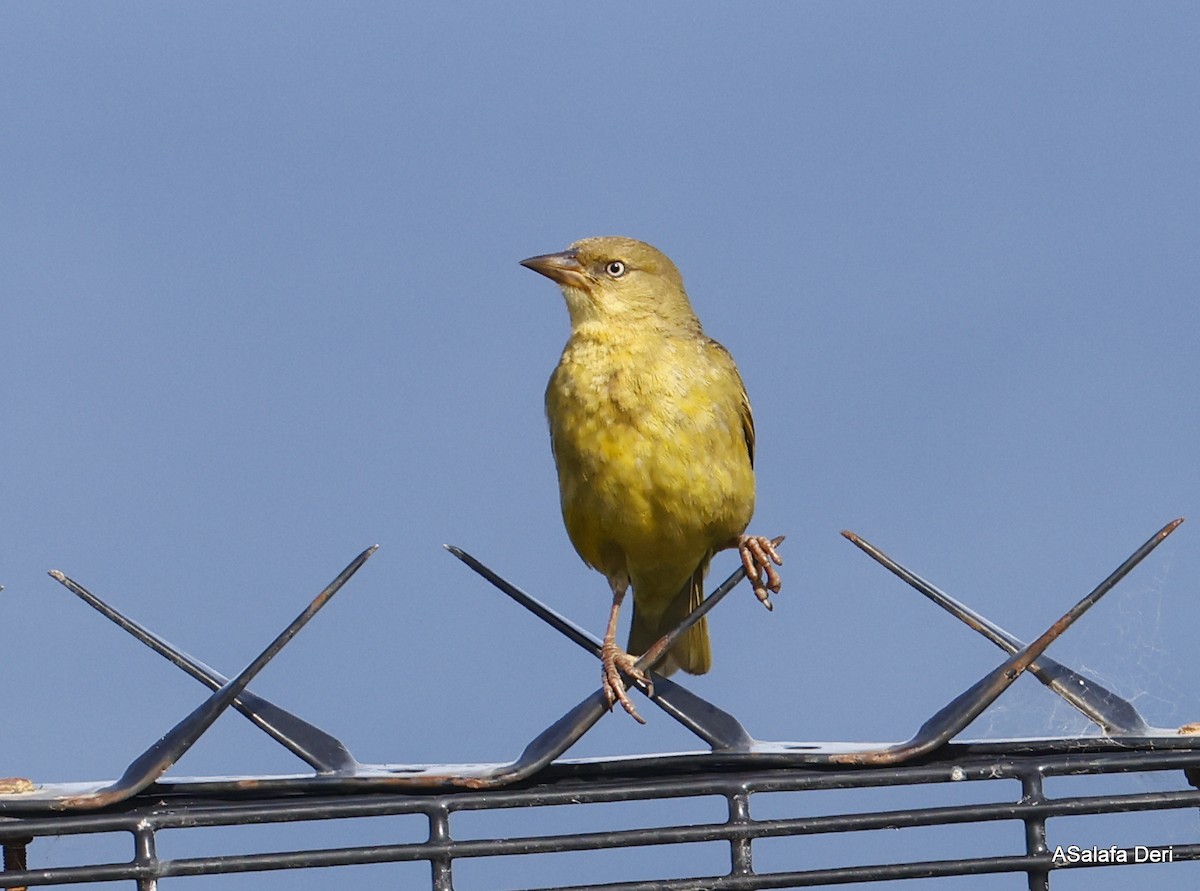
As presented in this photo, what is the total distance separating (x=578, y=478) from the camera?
5.54 m

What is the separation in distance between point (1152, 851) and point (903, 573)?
0.69 m

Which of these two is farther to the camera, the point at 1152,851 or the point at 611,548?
the point at 611,548

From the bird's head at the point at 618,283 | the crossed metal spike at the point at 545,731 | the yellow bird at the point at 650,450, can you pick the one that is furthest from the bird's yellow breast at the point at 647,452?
the crossed metal spike at the point at 545,731

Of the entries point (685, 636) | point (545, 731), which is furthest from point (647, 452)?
point (545, 731)

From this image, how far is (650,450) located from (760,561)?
0.55m

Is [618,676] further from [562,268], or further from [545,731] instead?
[562,268]

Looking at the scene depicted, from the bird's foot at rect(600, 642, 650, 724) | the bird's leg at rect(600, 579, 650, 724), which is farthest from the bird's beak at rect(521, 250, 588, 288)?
the bird's foot at rect(600, 642, 650, 724)

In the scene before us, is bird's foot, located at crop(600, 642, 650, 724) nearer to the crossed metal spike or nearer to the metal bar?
the crossed metal spike

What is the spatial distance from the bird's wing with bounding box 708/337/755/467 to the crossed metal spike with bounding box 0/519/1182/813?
275cm

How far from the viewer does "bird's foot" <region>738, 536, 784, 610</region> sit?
5477mm

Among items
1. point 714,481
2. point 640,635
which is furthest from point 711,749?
point 640,635

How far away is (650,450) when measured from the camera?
5.42 metres

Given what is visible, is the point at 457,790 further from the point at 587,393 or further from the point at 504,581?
the point at 587,393

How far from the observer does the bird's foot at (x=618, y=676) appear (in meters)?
3.20
